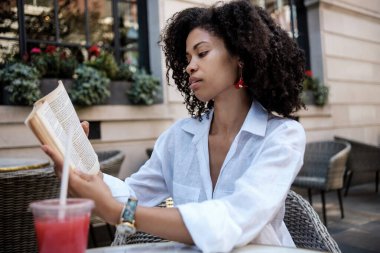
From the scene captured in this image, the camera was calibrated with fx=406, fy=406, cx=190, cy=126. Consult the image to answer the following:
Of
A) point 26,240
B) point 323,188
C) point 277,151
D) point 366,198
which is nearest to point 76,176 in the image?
point 277,151

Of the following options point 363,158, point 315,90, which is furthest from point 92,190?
point 315,90

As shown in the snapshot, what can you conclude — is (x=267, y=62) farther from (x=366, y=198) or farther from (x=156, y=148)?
(x=366, y=198)

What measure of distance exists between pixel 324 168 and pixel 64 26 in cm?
371

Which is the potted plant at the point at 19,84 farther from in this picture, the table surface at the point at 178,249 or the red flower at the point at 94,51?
the table surface at the point at 178,249

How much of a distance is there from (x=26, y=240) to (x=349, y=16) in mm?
6653

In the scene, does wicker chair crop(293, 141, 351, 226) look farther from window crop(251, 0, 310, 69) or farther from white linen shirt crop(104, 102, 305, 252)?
white linen shirt crop(104, 102, 305, 252)

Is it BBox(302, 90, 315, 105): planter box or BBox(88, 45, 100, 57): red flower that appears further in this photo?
BBox(302, 90, 315, 105): planter box

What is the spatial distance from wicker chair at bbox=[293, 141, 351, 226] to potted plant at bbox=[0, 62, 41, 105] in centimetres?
301

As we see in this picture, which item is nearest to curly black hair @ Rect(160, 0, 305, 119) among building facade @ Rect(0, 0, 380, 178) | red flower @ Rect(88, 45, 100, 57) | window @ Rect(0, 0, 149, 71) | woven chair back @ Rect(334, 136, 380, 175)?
building facade @ Rect(0, 0, 380, 178)

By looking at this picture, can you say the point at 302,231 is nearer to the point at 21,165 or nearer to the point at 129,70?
the point at 21,165

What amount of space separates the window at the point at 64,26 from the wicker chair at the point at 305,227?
353 centimetres

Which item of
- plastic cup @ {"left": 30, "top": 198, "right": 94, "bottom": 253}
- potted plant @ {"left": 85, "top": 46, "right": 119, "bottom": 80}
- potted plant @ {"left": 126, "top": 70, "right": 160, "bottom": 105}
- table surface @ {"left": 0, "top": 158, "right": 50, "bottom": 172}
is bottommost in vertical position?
table surface @ {"left": 0, "top": 158, "right": 50, "bottom": 172}

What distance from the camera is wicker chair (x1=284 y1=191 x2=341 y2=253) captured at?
4.64ft

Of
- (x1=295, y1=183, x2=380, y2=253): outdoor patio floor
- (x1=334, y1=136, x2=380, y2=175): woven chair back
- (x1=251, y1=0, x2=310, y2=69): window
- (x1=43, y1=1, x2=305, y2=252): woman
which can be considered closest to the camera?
(x1=43, y1=1, x2=305, y2=252): woman
